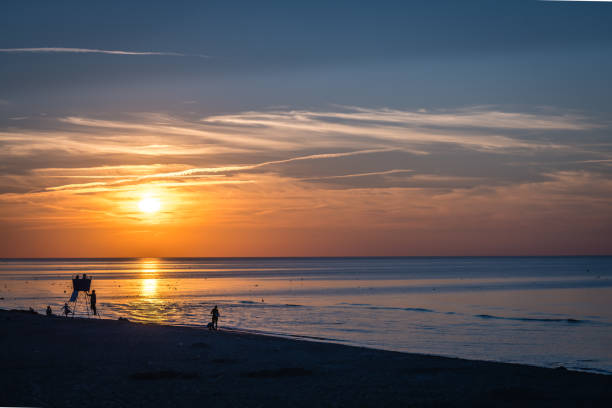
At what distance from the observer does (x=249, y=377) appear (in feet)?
60.1

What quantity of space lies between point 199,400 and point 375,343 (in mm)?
18844

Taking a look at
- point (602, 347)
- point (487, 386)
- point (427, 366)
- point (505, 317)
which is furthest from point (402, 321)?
point (487, 386)

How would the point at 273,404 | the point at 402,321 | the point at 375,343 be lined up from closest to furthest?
the point at 273,404, the point at 375,343, the point at 402,321

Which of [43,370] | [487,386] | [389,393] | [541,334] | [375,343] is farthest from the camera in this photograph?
[541,334]

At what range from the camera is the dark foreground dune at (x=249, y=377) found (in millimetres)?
15062

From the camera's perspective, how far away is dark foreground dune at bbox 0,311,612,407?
49.4 feet

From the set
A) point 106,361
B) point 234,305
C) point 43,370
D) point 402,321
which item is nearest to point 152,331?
point 106,361

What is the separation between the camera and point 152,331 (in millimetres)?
29797

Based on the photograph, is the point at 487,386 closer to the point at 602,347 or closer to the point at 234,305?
the point at 602,347

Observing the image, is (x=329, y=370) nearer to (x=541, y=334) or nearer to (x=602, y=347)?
(x=602, y=347)

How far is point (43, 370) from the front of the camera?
18469mm

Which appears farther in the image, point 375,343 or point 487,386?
point 375,343

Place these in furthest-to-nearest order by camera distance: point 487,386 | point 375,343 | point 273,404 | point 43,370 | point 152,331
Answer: point 375,343, point 152,331, point 43,370, point 487,386, point 273,404

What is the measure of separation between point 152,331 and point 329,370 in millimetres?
12820
